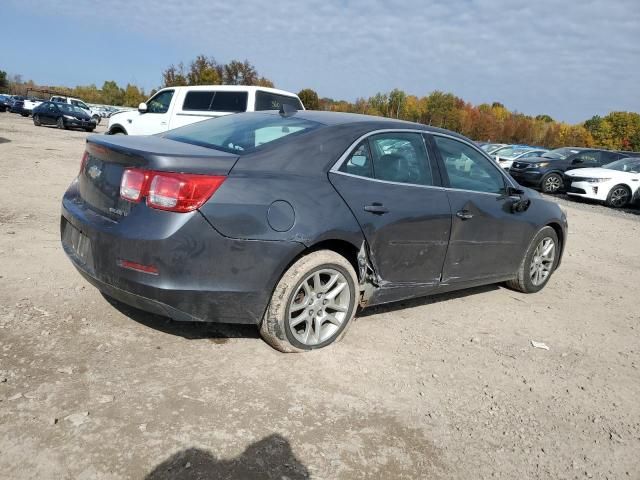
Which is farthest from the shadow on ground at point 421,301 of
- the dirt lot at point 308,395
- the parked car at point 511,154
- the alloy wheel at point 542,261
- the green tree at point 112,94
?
the green tree at point 112,94

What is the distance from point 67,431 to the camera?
249 cm

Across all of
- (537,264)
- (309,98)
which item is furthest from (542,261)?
(309,98)

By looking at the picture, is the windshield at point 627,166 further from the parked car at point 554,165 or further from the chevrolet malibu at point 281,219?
the chevrolet malibu at point 281,219

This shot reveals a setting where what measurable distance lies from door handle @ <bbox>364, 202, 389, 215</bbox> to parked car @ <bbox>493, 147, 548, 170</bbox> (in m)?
17.4

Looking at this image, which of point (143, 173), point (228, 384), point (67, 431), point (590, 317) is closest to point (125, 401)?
point (67, 431)

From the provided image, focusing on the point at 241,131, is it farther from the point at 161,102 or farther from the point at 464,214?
the point at 161,102

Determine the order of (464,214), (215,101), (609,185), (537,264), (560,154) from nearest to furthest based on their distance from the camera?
(464,214) → (537,264) → (215,101) → (609,185) → (560,154)

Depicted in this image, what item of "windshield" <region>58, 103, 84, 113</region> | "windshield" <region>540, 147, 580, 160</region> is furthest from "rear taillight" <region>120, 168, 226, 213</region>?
"windshield" <region>58, 103, 84, 113</region>

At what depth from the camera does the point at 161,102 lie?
1327 centimetres

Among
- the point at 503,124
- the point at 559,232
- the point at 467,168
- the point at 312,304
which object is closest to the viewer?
the point at 312,304

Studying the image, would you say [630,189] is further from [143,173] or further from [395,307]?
[143,173]

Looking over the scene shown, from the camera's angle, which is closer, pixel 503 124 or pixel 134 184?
pixel 134 184

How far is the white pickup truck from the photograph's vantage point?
11.8 m

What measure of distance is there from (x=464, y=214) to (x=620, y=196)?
13806 mm
